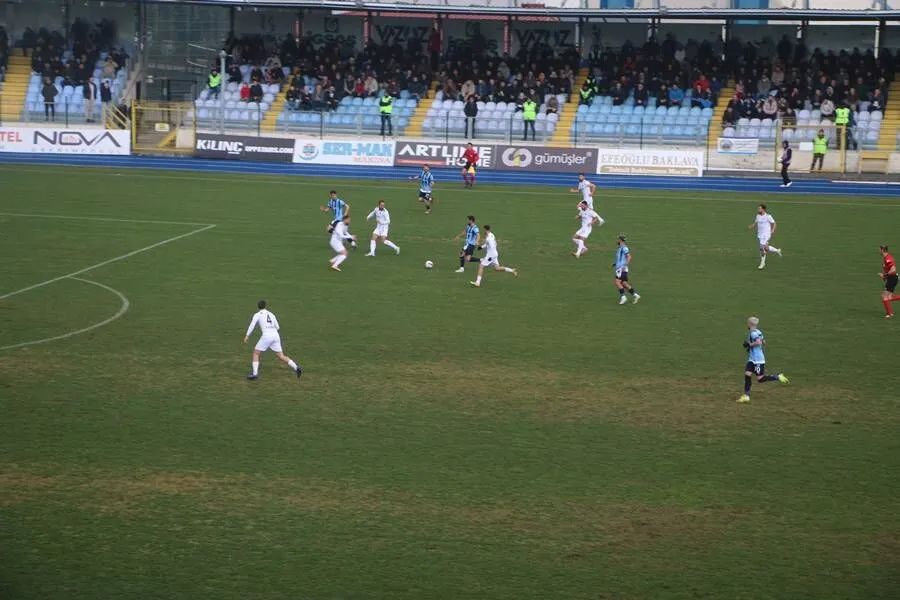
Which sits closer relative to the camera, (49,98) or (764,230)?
(764,230)

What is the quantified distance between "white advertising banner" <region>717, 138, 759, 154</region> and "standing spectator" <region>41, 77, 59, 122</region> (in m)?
33.2

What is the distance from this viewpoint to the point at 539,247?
34.9m

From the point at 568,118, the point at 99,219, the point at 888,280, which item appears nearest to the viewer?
the point at 888,280

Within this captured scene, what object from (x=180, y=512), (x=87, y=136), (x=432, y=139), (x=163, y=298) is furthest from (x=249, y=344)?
(x=87, y=136)

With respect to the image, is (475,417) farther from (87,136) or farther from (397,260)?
(87,136)

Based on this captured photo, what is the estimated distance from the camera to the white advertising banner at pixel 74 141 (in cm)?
5700

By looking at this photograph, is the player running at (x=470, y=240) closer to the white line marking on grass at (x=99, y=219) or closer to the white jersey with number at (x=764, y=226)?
the white jersey with number at (x=764, y=226)

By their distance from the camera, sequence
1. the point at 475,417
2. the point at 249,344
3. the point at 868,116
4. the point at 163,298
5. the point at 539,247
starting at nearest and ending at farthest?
the point at 475,417
the point at 249,344
the point at 163,298
the point at 539,247
the point at 868,116

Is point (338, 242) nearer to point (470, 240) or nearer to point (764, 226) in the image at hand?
point (470, 240)

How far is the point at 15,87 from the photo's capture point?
62.5m

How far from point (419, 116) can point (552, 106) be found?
22.6 feet

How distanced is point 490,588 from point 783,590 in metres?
3.28

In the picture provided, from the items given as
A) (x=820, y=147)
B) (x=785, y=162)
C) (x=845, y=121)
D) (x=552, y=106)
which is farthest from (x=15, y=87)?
(x=845, y=121)

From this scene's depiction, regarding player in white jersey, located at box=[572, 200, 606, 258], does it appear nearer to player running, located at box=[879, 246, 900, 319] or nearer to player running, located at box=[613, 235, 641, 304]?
player running, located at box=[613, 235, 641, 304]
